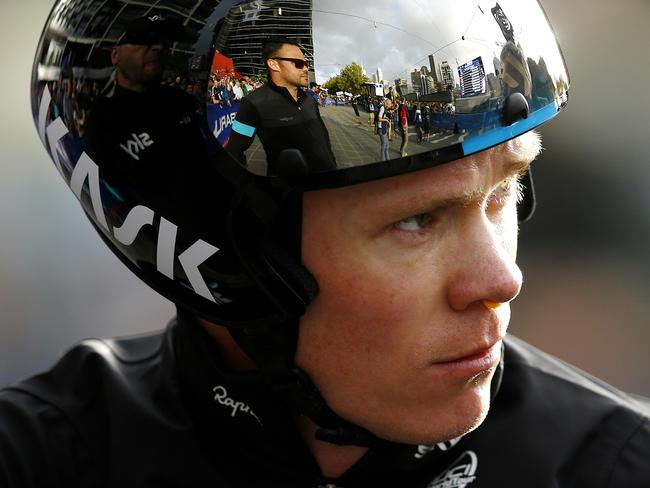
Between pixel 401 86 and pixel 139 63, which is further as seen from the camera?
pixel 139 63

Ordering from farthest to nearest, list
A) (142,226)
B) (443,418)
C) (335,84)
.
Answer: (142,226), (443,418), (335,84)

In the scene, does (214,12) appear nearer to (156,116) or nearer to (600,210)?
(156,116)

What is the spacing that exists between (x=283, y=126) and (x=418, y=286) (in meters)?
0.35

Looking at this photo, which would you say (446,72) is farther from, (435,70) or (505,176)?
(505,176)

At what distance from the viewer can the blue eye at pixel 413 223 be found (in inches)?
59.2

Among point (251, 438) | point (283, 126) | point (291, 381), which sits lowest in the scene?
point (251, 438)

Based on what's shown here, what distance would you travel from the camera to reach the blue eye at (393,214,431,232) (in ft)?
4.94

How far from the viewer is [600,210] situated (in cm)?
497

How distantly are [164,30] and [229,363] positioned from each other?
0.73 metres

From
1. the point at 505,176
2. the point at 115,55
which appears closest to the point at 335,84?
the point at 505,176

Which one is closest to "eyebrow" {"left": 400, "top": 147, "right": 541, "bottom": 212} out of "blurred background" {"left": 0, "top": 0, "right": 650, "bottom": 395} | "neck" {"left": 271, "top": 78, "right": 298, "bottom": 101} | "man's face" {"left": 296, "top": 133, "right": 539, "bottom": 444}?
"man's face" {"left": 296, "top": 133, "right": 539, "bottom": 444}

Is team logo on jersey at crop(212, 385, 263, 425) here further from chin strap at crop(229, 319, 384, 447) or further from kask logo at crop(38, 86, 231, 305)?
kask logo at crop(38, 86, 231, 305)

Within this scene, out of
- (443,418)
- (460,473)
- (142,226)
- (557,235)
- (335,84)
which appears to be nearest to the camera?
(335,84)

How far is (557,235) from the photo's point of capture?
16.4 feet
